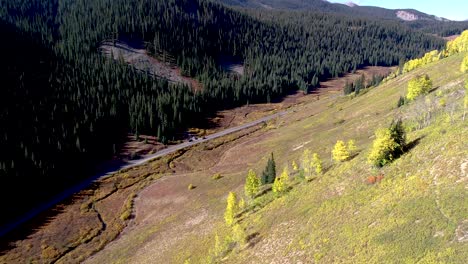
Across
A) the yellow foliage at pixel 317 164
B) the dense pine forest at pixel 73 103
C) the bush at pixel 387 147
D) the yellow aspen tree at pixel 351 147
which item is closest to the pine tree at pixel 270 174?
the yellow foliage at pixel 317 164

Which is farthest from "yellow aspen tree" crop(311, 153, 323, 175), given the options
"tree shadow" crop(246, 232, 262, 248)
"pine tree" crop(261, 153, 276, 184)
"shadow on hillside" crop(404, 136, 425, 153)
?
"tree shadow" crop(246, 232, 262, 248)

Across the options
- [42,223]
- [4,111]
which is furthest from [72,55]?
[42,223]

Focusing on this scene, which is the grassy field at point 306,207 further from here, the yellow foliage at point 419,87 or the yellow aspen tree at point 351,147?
the yellow foliage at point 419,87

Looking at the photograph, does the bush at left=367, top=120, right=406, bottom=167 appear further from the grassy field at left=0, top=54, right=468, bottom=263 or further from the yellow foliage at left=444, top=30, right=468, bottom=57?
the yellow foliage at left=444, top=30, right=468, bottom=57

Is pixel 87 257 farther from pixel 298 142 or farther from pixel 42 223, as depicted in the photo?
pixel 298 142

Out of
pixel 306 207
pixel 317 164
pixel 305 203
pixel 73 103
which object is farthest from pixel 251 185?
pixel 73 103
